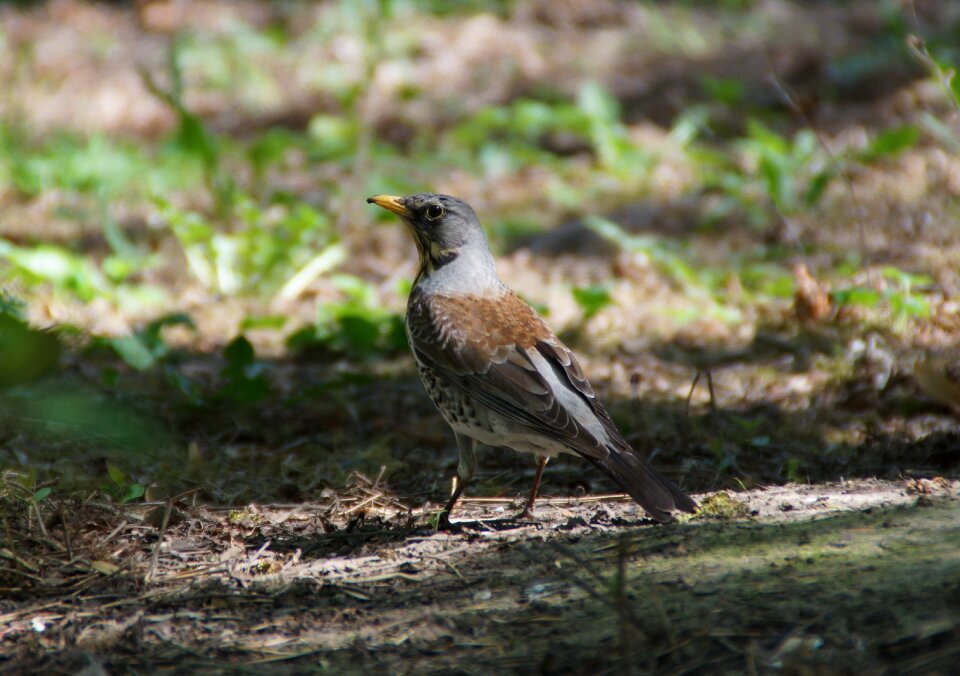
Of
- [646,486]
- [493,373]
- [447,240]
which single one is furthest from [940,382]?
[447,240]

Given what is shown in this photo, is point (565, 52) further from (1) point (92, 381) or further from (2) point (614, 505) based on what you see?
(2) point (614, 505)

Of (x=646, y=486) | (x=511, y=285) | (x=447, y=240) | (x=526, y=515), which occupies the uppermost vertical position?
(x=447, y=240)

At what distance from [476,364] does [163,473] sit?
1464 millimetres

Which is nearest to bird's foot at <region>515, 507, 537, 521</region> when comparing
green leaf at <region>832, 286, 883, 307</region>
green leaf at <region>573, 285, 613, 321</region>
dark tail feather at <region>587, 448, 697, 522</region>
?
dark tail feather at <region>587, 448, 697, 522</region>

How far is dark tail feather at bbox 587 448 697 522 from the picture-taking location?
12.5 ft

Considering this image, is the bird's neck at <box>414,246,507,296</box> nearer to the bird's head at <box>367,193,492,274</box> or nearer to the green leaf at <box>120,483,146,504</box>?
the bird's head at <box>367,193,492,274</box>

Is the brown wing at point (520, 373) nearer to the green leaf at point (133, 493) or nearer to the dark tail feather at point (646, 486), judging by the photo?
the dark tail feather at point (646, 486)

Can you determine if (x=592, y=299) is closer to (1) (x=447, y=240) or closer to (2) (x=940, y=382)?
(1) (x=447, y=240)

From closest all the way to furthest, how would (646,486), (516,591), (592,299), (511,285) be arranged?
(516,591)
(646,486)
(592,299)
(511,285)

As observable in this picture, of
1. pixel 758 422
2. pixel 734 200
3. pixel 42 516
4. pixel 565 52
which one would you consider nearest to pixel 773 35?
pixel 565 52

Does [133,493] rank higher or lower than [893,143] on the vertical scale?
lower

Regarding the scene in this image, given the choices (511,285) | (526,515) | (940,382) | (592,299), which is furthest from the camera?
(511,285)

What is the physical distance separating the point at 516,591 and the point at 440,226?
2.23m

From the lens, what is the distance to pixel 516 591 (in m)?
3.40
